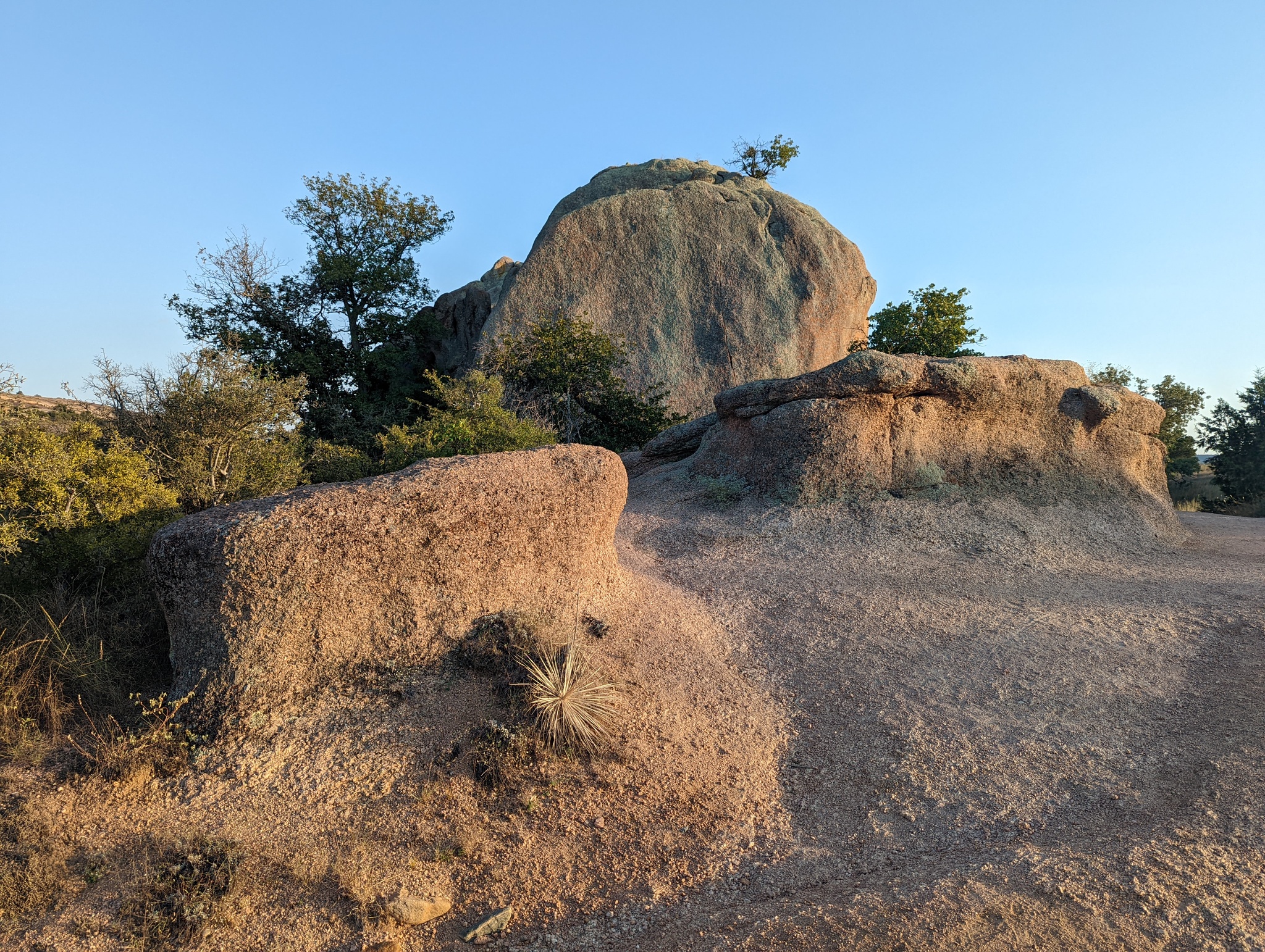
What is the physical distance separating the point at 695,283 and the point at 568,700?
54.8 feet

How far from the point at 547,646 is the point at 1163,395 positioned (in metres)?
28.3

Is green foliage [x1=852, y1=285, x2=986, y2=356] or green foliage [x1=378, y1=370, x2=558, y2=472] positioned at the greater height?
green foliage [x1=852, y1=285, x2=986, y2=356]

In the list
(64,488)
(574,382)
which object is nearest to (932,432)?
(574,382)

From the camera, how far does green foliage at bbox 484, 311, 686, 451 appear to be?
15438mm

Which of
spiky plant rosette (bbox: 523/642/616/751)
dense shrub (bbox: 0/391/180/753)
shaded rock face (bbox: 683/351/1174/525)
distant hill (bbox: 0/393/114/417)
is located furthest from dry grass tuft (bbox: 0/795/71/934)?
shaded rock face (bbox: 683/351/1174/525)

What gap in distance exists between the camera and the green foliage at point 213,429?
31.2 ft

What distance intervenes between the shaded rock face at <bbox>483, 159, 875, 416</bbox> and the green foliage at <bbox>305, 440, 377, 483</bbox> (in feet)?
22.6

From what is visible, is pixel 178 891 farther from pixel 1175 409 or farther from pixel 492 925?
pixel 1175 409

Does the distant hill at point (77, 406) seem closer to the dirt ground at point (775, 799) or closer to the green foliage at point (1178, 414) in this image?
the dirt ground at point (775, 799)

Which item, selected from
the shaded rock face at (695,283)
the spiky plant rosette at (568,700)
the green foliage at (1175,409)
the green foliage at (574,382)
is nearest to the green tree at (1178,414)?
the green foliage at (1175,409)

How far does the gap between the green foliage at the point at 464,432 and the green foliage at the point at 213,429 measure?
1.50 m

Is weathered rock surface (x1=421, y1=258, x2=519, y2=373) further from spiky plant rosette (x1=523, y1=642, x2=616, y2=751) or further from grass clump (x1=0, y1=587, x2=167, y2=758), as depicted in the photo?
spiky plant rosette (x1=523, y1=642, x2=616, y2=751)

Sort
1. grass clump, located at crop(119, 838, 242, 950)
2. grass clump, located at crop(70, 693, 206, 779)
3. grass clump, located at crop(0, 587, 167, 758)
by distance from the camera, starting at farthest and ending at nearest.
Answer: grass clump, located at crop(0, 587, 167, 758) < grass clump, located at crop(70, 693, 206, 779) < grass clump, located at crop(119, 838, 242, 950)

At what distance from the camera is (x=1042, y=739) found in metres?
5.93
